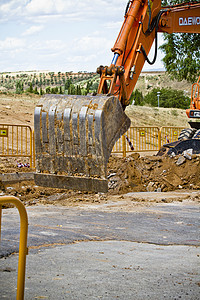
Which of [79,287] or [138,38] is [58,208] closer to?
[138,38]

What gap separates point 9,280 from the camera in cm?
446

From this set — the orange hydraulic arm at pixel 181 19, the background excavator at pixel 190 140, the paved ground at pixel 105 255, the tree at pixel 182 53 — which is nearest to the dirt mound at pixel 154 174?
the background excavator at pixel 190 140

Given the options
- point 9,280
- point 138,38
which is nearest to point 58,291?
point 9,280

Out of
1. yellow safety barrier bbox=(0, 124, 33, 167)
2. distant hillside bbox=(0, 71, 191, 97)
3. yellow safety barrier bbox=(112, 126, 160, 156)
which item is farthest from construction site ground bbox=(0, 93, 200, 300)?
distant hillside bbox=(0, 71, 191, 97)

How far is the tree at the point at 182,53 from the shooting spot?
25.5 meters

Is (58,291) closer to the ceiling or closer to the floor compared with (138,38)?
closer to the floor

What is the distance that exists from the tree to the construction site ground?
1411 cm

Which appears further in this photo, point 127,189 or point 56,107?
point 127,189

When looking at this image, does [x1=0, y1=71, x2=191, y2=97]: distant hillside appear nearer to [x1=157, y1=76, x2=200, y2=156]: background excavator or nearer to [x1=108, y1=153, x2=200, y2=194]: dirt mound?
[x1=157, y1=76, x2=200, y2=156]: background excavator

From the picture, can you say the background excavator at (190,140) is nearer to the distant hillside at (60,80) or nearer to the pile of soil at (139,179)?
the pile of soil at (139,179)

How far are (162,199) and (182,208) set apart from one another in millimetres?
1154

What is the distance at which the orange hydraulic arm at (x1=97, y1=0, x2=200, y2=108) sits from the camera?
7598 mm

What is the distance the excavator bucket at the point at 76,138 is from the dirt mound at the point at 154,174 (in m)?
5.95

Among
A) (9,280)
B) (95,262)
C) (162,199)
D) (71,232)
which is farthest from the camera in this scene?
(162,199)
